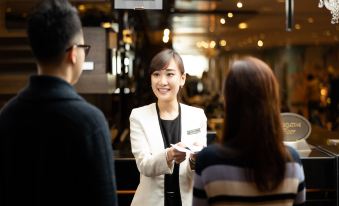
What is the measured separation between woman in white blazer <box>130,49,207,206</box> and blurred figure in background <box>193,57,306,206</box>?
69cm

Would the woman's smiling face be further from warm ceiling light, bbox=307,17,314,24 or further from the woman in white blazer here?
warm ceiling light, bbox=307,17,314,24

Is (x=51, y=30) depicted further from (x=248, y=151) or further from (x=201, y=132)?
(x=201, y=132)

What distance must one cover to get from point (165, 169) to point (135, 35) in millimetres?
7336

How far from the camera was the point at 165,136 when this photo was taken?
256 cm

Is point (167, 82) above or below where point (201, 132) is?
above

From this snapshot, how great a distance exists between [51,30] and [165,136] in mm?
1106

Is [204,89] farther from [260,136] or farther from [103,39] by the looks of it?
[260,136]

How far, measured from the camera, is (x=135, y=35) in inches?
374

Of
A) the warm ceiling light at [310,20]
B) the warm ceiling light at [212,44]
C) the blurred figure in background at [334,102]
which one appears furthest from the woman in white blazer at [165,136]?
the warm ceiling light at [212,44]

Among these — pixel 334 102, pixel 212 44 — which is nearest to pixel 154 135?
pixel 334 102

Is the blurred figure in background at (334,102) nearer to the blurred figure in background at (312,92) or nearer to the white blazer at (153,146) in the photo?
the blurred figure in background at (312,92)

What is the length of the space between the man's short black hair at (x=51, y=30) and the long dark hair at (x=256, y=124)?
554 mm

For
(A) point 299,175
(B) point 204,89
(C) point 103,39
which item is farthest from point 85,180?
(B) point 204,89

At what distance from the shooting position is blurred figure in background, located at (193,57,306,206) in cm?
167
